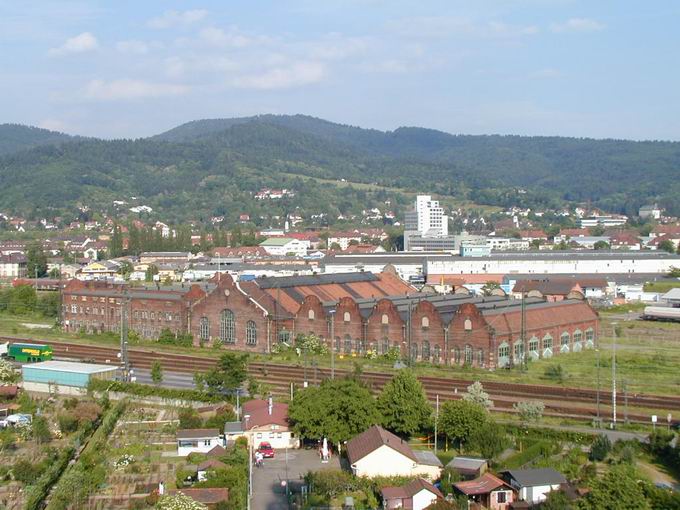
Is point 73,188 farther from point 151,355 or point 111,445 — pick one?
point 111,445

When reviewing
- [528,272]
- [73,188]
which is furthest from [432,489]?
[73,188]

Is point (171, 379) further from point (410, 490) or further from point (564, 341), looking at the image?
point (410, 490)

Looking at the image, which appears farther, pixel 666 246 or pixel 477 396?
pixel 666 246

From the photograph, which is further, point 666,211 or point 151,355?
point 666,211

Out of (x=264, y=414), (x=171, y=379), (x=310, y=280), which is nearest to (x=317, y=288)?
(x=310, y=280)

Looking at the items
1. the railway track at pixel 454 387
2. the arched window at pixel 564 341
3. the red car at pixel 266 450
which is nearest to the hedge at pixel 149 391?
the railway track at pixel 454 387

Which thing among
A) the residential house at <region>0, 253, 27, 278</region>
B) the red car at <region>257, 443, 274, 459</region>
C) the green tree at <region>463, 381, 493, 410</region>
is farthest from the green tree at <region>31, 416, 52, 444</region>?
the residential house at <region>0, 253, 27, 278</region>

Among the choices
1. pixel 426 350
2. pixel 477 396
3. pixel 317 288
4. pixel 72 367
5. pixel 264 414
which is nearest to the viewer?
pixel 264 414

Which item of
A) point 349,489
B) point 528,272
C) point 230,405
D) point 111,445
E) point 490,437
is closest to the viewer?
point 349,489
